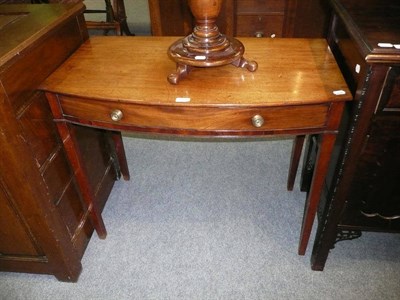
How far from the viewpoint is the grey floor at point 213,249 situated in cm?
143

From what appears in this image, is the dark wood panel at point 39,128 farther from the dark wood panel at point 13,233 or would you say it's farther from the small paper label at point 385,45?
the small paper label at point 385,45

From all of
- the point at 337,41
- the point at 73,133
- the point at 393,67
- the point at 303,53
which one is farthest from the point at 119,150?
the point at 393,67

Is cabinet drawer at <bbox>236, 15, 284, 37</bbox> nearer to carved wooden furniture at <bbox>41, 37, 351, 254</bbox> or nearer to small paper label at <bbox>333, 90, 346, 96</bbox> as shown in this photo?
carved wooden furniture at <bbox>41, 37, 351, 254</bbox>

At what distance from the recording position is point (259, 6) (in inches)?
88.4

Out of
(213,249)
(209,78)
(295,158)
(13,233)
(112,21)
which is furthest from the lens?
(112,21)

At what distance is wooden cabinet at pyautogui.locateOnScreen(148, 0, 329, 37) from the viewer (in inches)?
88.0

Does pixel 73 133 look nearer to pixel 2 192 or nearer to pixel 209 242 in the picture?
pixel 2 192

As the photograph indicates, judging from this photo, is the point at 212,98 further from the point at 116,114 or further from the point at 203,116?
the point at 116,114

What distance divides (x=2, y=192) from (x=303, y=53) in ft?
3.96

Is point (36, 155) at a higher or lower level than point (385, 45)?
lower

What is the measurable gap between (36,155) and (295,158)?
124 centimetres

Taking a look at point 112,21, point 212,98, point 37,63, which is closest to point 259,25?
point 112,21

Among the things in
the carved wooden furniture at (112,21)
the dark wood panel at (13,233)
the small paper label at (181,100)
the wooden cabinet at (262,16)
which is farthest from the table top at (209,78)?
the carved wooden furniture at (112,21)

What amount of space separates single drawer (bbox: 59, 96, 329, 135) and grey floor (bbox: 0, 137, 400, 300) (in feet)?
2.35
